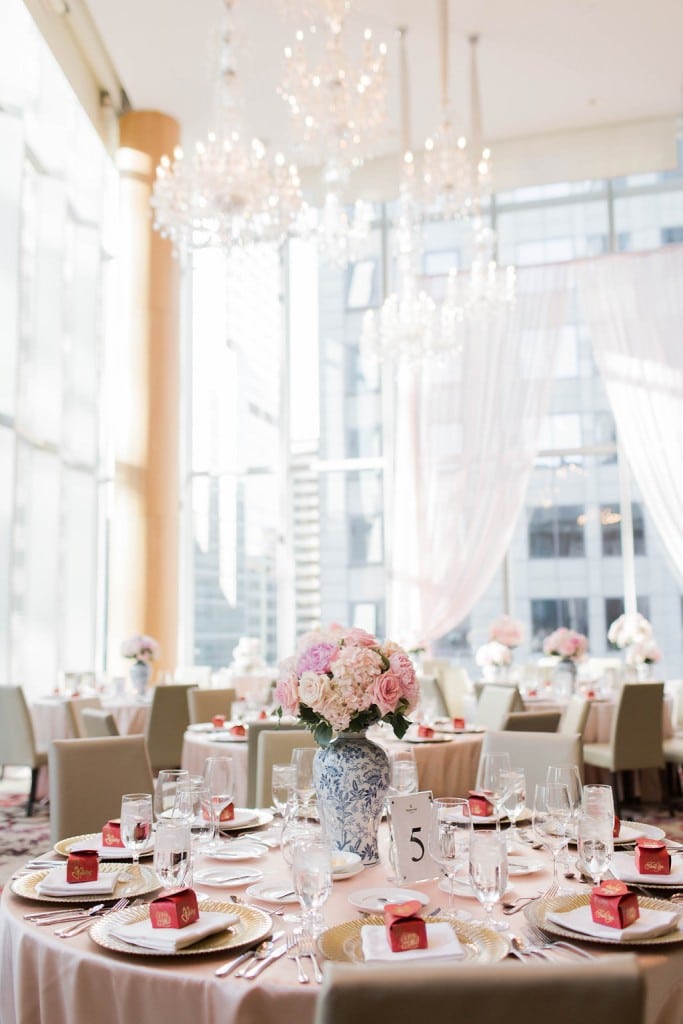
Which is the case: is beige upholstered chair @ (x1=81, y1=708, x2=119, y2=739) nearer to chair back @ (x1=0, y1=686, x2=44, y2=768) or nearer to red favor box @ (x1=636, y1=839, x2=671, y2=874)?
chair back @ (x1=0, y1=686, x2=44, y2=768)

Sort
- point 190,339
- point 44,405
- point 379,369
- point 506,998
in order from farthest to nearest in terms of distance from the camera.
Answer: point 190,339
point 379,369
point 44,405
point 506,998

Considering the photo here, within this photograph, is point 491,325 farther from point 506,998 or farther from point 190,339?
point 506,998

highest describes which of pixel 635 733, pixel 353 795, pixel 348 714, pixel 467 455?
pixel 467 455

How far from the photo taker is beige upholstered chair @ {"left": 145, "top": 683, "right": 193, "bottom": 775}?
6.87 m

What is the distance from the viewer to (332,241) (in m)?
6.87

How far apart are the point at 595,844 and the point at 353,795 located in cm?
65

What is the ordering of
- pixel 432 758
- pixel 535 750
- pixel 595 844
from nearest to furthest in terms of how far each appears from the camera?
1. pixel 595 844
2. pixel 535 750
3. pixel 432 758

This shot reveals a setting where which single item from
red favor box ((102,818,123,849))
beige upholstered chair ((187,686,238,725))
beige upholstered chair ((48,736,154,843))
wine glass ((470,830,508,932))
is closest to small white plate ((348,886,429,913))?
wine glass ((470,830,508,932))

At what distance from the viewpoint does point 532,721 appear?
16.2ft

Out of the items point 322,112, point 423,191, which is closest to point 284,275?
point 423,191

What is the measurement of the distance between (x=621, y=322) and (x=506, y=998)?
32.1ft

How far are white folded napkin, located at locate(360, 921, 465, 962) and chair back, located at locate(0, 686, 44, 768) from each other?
5.21 metres

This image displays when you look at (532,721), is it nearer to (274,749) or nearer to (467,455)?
(274,749)

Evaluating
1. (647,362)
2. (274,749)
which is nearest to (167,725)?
(274,749)
